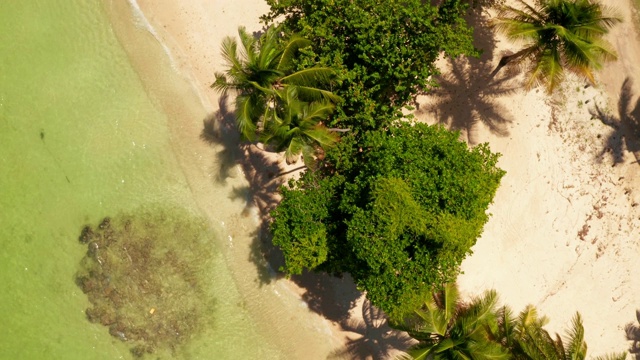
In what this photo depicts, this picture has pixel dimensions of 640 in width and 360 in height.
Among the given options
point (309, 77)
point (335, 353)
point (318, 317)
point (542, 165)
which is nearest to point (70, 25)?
point (309, 77)

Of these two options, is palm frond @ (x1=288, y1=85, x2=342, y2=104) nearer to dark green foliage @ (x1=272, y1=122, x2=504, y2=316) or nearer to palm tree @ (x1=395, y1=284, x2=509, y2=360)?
dark green foliage @ (x1=272, y1=122, x2=504, y2=316)

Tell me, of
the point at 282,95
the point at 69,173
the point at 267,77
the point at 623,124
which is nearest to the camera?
the point at 282,95

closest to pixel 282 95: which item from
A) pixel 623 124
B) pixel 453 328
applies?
pixel 453 328

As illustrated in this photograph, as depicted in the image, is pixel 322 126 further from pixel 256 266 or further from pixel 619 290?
pixel 619 290

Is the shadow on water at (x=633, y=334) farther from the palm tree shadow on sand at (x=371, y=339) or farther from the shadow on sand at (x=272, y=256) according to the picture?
the shadow on sand at (x=272, y=256)

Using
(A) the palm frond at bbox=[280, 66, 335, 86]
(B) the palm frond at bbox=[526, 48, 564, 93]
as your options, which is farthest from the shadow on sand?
(B) the palm frond at bbox=[526, 48, 564, 93]

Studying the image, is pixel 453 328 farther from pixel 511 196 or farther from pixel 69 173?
pixel 69 173
